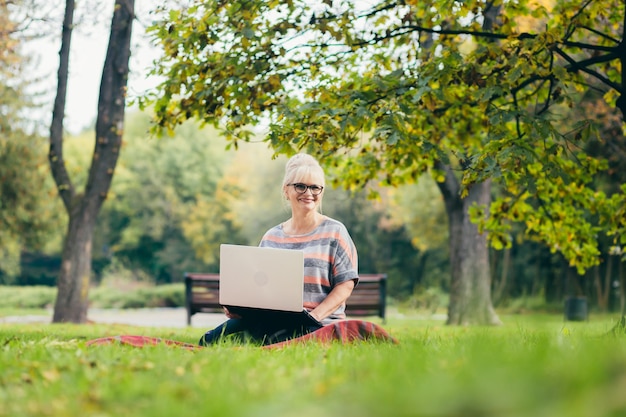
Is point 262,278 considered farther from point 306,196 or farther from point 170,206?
point 170,206

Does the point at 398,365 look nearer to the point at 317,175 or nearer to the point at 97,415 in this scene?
the point at 97,415

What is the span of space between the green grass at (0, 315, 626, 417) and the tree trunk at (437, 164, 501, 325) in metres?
10.3

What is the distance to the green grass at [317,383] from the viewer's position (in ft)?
6.89

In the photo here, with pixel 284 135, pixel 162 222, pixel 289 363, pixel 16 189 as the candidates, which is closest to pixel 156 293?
pixel 16 189

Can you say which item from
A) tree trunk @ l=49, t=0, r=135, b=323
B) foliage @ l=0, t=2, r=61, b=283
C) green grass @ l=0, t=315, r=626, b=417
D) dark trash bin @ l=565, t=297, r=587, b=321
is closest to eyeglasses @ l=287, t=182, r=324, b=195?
green grass @ l=0, t=315, r=626, b=417

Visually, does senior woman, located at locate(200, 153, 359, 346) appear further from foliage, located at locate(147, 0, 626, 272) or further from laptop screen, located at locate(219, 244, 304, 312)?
foliage, located at locate(147, 0, 626, 272)

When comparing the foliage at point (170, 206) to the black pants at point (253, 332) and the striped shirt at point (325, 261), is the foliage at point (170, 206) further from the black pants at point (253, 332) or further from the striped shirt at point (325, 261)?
the black pants at point (253, 332)

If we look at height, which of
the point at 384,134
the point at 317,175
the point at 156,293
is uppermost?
the point at 384,134

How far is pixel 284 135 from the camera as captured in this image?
7348 mm

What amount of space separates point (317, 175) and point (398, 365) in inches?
119

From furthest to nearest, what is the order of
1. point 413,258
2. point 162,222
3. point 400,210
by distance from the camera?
point 162,222 < point 413,258 < point 400,210

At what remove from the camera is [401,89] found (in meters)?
7.20

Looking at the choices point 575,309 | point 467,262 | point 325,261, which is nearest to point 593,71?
point 325,261

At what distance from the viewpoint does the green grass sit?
2.10 meters
